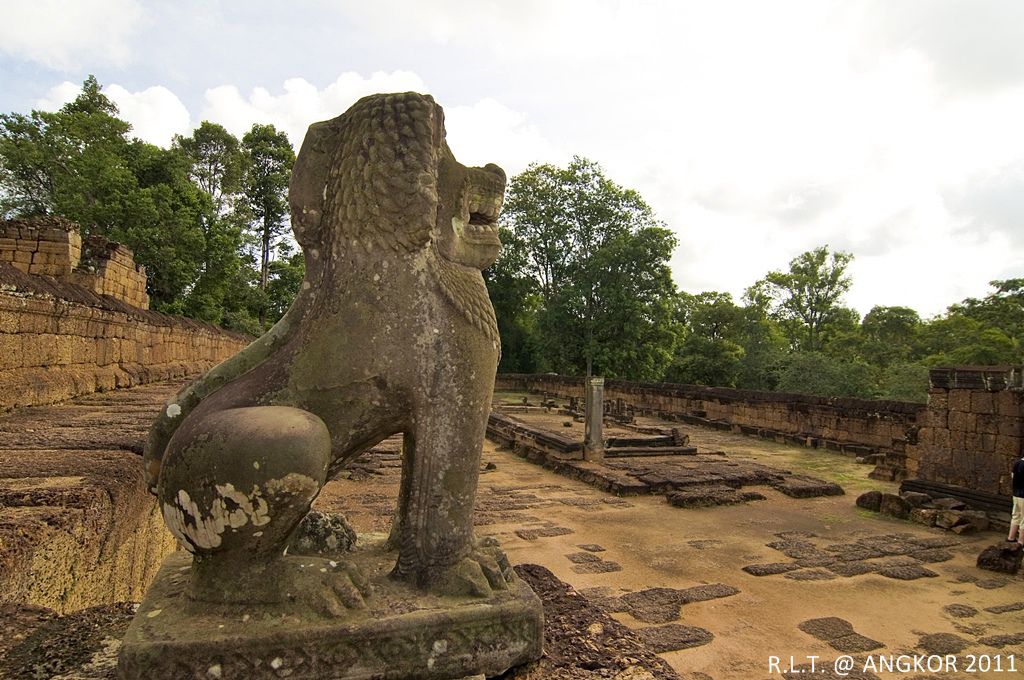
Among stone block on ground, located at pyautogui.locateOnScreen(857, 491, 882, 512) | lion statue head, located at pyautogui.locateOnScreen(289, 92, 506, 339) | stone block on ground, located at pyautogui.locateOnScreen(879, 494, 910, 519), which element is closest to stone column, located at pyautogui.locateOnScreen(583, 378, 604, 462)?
stone block on ground, located at pyautogui.locateOnScreen(857, 491, 882, 512)

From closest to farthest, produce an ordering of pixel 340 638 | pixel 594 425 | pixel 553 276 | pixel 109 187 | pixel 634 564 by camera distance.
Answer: pixel 340 638, pixel 634 564, pixel 594 425, pixel 109 187, pixel 553 276

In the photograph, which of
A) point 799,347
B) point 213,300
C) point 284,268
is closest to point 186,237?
point 213,300

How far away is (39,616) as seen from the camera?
5.64ft

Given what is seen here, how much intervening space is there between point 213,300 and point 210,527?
20.8 meters

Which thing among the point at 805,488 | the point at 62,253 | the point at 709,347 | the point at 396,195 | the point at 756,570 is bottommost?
the point at 756,570

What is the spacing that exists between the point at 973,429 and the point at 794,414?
6.91 m

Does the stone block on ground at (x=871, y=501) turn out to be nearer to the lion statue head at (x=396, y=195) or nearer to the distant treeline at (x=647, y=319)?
the lion statue head at (x=396, y=195)

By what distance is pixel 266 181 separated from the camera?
28.6 m

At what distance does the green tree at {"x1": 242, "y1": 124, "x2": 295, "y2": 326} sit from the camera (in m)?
28.3

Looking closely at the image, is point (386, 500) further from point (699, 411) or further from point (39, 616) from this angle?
point (699, 411)

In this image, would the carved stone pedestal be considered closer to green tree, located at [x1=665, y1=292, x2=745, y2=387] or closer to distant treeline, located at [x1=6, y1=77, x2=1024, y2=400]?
distant treeline, located at [x1=6, y1=77, x2=1024, y2=400]

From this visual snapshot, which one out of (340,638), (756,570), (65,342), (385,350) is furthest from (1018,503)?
(65,342)

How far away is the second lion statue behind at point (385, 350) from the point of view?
Result: 5.61 ft

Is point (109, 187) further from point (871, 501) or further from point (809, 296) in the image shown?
point (809, 296)
